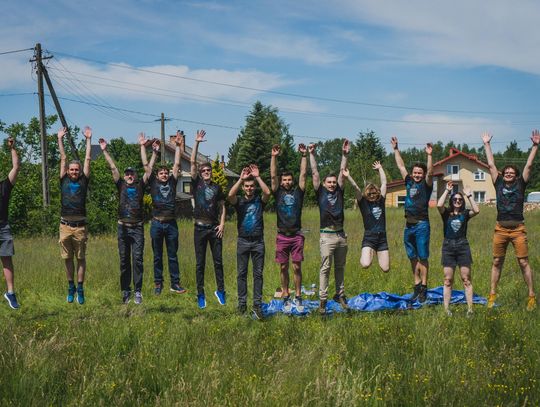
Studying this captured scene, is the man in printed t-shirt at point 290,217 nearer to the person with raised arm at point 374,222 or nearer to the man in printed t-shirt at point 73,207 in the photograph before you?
the person with raised arm at point 374,222

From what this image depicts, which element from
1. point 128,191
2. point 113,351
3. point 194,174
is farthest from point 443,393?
point 128,191

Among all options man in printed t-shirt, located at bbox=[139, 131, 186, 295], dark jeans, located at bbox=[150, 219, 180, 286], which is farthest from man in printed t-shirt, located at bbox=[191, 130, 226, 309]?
dark jeans, located at bbox=[150, 219, 180, 286]

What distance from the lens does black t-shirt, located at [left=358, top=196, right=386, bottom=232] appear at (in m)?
9.53

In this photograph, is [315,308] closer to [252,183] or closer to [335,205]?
[335,205]

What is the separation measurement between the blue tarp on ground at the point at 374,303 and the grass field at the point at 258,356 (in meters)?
0.47

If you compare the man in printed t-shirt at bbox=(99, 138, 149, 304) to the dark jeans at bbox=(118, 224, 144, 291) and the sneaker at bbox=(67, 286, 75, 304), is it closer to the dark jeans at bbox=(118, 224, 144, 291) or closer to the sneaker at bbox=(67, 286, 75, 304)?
the dark jeans at bbox=(118, 224, 144, 291)

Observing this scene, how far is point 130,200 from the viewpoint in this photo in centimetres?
959

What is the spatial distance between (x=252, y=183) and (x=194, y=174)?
1.10 metres

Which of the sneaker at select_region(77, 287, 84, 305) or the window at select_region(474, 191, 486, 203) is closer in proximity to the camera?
the sneaker at select_region(77, 287, 84, 305)

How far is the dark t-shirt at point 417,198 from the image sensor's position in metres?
9.84

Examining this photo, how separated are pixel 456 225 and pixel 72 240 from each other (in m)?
6.77

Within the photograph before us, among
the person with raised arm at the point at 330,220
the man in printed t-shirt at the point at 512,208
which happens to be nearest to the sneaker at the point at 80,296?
the person with raised arm at the point at 330,220

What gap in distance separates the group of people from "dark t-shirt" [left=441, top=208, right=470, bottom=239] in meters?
0.02

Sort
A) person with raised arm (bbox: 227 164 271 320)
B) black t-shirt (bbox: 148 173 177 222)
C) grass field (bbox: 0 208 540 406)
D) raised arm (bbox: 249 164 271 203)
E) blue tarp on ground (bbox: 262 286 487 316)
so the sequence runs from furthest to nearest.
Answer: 1. black t-shirt (bbox: 148 173 177 222)
2. blue tarp on ground (bbox: 262 286 487 316)
3. person with raised arm (bbox: 227 164 271 320)
4. raised arm (bbox: 249 164 271 203)
5. grass field (bbox: 0 208 540 406)
